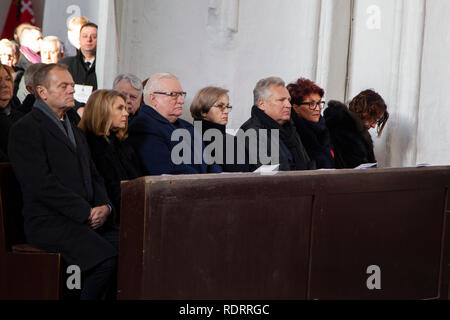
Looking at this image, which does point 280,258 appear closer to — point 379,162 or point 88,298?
point 88,298

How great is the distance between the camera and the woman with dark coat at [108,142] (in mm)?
4555

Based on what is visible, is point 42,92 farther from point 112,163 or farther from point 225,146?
point 225,146

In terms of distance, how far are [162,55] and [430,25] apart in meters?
2.53

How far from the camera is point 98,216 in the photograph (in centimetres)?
416

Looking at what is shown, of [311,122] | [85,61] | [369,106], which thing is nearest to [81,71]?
[85,61]

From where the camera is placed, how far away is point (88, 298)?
13.0 ft

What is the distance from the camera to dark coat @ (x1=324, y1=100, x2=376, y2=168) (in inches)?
244

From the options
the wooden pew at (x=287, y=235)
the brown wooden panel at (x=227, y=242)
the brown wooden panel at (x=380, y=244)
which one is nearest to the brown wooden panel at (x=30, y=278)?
the wooden pew at (x=287, y=235)

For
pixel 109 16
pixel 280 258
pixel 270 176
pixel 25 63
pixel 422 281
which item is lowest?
pixel 422 281

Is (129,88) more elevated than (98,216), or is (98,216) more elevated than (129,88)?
(129,88)

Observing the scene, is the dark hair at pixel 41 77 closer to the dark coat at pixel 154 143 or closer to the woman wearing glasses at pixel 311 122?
the dark coat at pixel 154 143

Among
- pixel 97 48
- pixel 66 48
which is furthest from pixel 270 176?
pixel 66 48

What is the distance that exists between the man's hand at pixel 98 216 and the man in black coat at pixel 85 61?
2561 millimetres

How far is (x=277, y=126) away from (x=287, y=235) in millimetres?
1619
